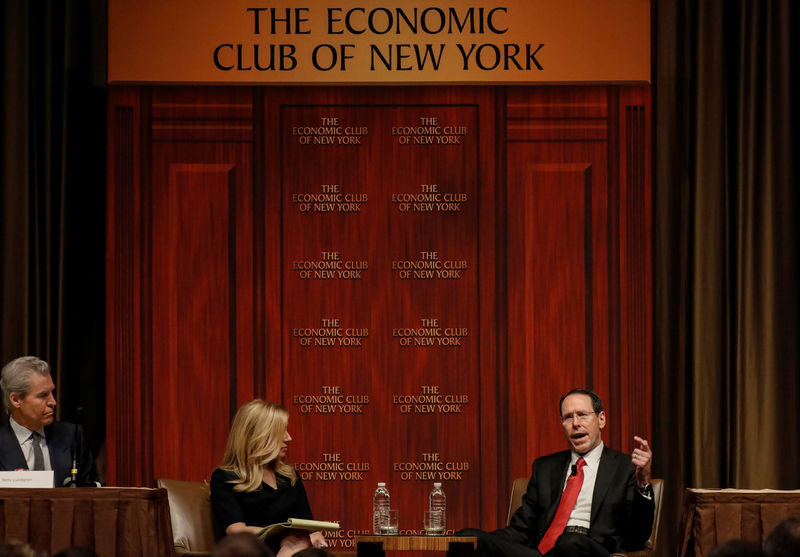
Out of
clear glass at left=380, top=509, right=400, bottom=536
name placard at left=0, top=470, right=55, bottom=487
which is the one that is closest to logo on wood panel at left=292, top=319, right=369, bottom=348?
clear glass at left=380, top=509, right=400, bottom=536

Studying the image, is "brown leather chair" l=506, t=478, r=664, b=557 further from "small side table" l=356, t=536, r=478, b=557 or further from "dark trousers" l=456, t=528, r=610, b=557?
"small side table" l=356, t=536, r=478, b=557

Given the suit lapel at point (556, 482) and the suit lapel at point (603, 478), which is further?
the suit lapel at point (556, 482)

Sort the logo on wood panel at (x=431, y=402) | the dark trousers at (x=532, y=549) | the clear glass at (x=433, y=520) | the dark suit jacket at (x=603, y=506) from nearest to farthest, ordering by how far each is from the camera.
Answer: the dark trousers at (x=532, y=549), the dark suit jacket at (x=603, y=506), the clear glass at (x=433, y=520), the logo on wood panel at (x=431, y=402)

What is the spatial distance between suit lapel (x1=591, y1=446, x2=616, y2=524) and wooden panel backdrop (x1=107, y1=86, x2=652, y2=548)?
38.1 inches

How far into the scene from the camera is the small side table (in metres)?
4.82

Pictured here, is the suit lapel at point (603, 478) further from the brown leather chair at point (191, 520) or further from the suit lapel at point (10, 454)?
the suit lapel at point (10, 454)

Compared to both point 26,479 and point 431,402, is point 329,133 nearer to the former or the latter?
point 431,402

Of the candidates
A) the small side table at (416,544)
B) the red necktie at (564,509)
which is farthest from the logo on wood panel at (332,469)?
the red necktie at (564,509)

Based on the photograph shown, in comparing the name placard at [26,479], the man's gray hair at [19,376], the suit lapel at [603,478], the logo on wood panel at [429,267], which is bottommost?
the suit lapel at [603,478]

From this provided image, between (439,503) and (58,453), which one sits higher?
(58,453)

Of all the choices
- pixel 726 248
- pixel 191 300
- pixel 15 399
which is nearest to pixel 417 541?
pixel 15 399

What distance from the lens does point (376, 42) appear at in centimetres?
619

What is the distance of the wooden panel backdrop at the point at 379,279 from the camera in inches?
241

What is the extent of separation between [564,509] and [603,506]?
0.73 feet
